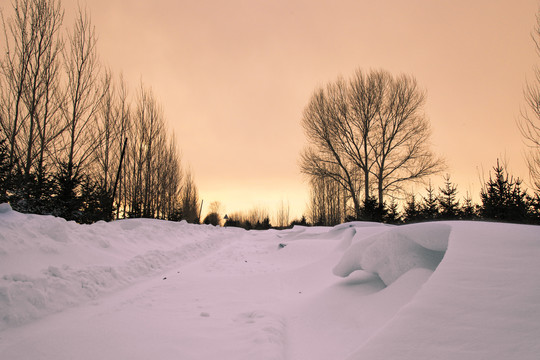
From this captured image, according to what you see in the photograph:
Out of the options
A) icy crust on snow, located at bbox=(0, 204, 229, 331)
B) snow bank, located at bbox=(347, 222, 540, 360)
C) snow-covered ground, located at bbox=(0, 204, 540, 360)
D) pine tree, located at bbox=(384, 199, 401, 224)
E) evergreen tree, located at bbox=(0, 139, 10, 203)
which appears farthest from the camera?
pine tree, located at bbox=(384, 199, 401, 224)

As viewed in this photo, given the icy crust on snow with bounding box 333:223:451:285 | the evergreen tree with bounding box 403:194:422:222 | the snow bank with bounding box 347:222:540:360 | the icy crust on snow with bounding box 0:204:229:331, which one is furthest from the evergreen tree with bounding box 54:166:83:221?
the evergreen tree with bounding box 403:194:422:222

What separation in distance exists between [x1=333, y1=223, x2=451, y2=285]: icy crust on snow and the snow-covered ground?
1 centimetres

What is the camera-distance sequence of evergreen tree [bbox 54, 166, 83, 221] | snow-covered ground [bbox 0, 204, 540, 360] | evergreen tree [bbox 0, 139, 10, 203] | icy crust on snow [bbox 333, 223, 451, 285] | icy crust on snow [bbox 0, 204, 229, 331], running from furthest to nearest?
evergreen tree [bbox 54, 166, 83, 221], evergreen tree [bbox 0, 139, 10, 203], icy crust on snow [bbox 0, 204, 229, 331], icy crust on snow [bbox 333, 223, 451, 285], snow-covered ground [bbox 0, 204, 540, 360]

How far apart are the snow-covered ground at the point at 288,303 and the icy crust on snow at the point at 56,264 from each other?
0.7 inches

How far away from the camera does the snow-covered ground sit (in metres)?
1.23

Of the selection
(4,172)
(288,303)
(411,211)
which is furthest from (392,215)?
(4,172)

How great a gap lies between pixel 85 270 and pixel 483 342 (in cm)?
443

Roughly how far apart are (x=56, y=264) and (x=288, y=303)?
337cm

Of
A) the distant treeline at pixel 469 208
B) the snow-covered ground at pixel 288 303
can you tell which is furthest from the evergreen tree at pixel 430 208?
the snow-covered ground at pixel 288 303

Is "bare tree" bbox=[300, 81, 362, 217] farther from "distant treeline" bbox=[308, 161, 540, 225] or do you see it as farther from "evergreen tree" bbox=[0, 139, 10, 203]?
"evergreen tree" bbox=[0, 139, 10, 203]

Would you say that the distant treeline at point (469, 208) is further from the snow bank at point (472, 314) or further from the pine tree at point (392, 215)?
the snow bank at point (472, 314)

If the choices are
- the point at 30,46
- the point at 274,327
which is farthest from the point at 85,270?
the point at 30,46

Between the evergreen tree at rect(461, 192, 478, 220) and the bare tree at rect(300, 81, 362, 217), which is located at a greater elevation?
the bare tree at rect(300, 81, 362, 217)

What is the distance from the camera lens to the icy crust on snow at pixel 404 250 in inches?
Answer: 91.0
